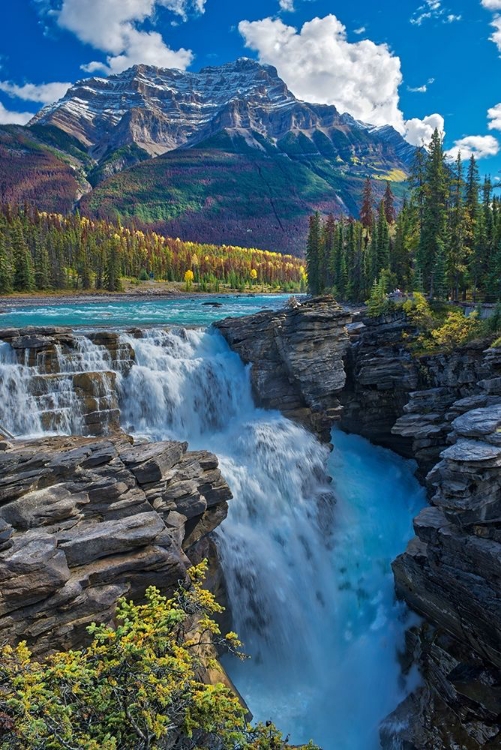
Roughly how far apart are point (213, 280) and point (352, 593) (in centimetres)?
12788

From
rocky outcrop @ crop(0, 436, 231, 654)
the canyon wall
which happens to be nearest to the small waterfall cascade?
rocky outcrop @ crop(0, 436, 231, 654)

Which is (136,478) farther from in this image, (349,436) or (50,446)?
(349,436)

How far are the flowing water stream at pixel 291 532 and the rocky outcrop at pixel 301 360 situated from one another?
51.8 inches

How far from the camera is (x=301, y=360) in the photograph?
99.5 feet

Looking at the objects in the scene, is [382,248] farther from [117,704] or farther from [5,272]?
[5,272]

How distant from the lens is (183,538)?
17.5 m

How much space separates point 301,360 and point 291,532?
489 inches

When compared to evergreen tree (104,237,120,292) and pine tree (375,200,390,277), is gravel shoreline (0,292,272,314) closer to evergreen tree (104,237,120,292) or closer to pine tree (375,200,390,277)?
evergreen tree (104,237,120,292)

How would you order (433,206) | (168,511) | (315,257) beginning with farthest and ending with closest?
(315,257)
(433,206)
(168,511)

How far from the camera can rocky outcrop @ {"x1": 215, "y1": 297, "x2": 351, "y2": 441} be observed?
30484 mm

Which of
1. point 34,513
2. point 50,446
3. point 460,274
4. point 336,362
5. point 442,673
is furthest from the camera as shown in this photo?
point 460,274

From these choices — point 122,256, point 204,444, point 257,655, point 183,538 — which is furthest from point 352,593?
point 122,256

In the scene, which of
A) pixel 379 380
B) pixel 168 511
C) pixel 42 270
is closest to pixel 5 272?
pixel 42 270

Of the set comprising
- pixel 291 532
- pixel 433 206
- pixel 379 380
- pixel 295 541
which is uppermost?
pixel 433 206
